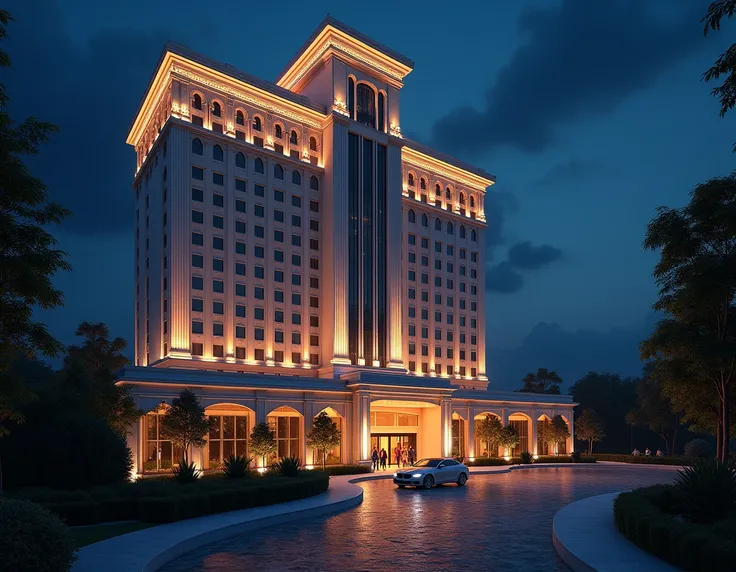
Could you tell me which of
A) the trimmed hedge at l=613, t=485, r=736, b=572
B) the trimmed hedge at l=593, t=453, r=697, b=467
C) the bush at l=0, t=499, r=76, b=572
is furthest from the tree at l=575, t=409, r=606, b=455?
the bush at l=0, t=499, r=76, b=572

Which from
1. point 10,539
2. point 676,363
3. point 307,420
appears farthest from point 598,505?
point 307,420

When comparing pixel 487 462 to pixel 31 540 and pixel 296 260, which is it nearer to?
pixel 296 260

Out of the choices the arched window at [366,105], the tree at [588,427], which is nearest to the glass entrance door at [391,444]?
the tree at [588,427]

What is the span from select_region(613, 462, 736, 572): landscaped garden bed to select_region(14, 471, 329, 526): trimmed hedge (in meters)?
12.2

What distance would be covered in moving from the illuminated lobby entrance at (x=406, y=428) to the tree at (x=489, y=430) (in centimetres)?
654

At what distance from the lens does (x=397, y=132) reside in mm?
67250

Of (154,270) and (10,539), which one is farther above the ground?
(154,270)

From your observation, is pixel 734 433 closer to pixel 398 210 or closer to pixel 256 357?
pixel 256 357

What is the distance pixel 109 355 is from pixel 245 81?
2527 cm

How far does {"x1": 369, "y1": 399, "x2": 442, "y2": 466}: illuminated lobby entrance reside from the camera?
54531mm

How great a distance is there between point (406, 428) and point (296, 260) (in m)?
17.1

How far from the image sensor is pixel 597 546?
15.3 meters

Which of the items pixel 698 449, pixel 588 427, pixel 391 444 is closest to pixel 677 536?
pixel 391 444

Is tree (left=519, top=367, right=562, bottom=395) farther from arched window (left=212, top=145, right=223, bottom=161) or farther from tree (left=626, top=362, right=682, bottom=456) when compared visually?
arched window (left=212, top=145, right=223, bottom=161)
